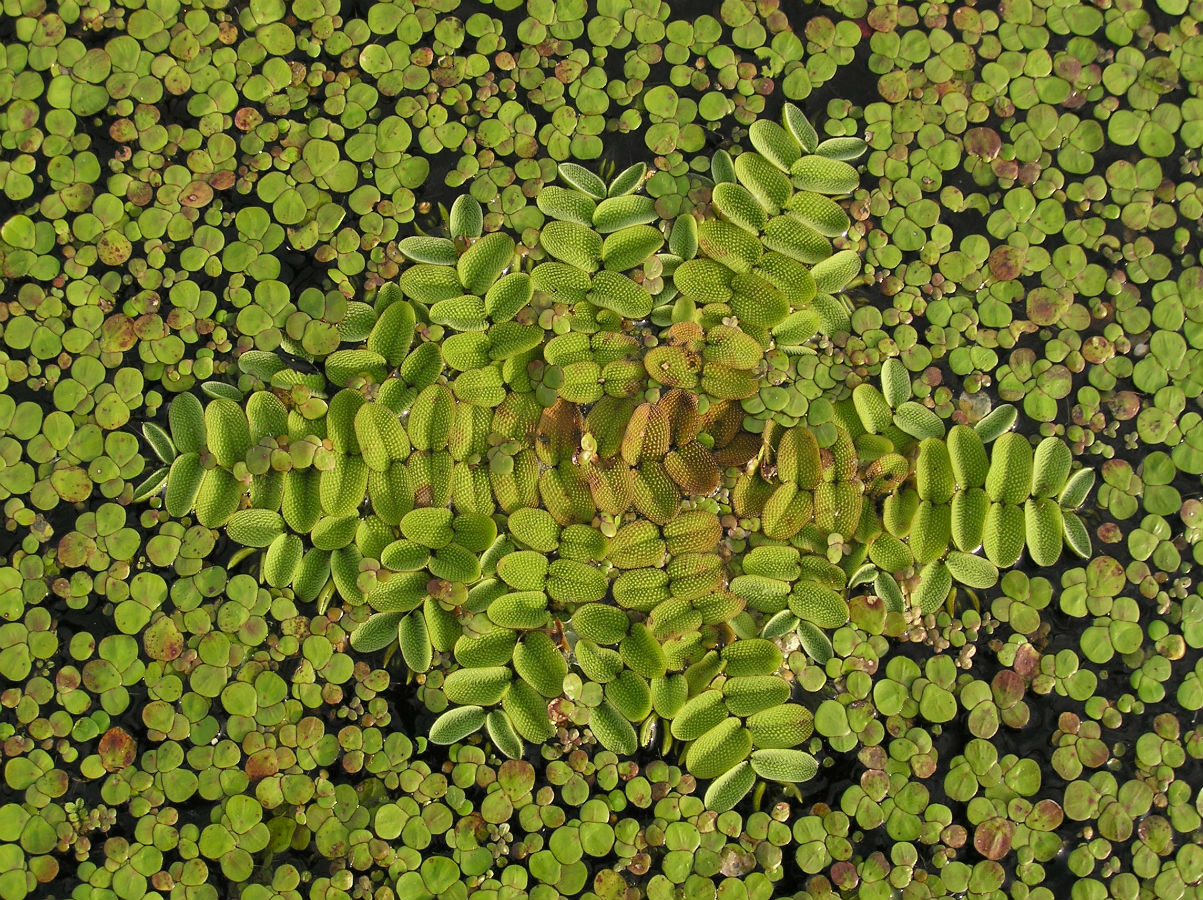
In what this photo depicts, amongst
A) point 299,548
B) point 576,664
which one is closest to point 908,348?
point 576,664

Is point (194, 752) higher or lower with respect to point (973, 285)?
lower

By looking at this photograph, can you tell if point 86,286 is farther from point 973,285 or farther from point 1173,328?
point 1173,328

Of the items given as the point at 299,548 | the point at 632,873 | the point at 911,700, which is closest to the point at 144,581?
the point at 299,548

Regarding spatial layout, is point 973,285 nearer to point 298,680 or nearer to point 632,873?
point 632,873

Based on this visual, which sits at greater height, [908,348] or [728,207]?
[728,207]

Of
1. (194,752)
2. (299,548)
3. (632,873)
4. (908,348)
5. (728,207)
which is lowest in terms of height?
(632,873)

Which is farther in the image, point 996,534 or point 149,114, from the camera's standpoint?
point 149,114

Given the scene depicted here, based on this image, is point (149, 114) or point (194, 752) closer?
point (194, 752)
